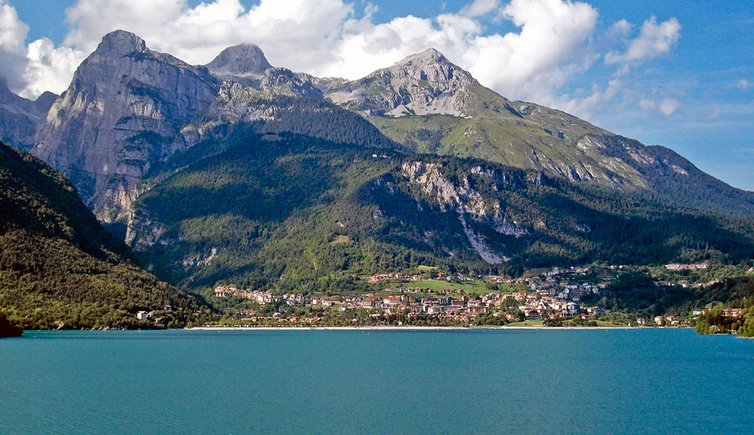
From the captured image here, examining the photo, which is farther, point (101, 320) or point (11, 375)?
point (101, 320)

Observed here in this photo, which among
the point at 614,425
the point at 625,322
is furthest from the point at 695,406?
the point at 625,322

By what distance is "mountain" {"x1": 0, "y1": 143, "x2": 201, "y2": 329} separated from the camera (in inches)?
5138

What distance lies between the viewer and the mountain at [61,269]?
13050cm

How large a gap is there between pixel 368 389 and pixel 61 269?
84280 millimetres

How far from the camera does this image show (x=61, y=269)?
5468 inches

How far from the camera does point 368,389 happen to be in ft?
224

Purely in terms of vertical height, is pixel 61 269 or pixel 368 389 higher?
pixel 61 269

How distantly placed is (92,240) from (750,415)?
129511mm

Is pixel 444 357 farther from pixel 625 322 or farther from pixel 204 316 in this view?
pixel 625 322

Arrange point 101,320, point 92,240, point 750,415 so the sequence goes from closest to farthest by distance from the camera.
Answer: point 750,415, point 101,320, point 92,240

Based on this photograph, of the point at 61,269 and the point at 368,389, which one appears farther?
the point at 61,269

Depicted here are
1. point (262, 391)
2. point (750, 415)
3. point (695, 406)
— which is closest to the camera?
point (750, 415)

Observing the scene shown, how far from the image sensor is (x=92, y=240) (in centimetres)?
16412

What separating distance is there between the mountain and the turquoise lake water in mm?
17788
